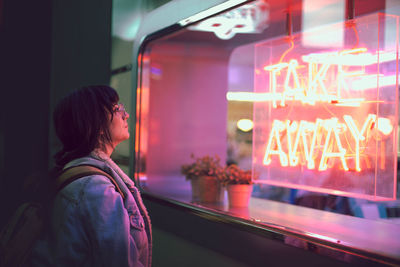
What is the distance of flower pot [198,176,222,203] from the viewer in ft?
11.6

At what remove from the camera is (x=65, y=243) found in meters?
1.75

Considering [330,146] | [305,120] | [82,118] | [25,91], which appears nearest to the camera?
[82,118]

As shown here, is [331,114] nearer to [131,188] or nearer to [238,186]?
[238,186]

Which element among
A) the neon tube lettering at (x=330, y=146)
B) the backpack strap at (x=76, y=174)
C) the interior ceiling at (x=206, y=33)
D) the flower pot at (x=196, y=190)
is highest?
the interior ceiling at (x=206, y=33)

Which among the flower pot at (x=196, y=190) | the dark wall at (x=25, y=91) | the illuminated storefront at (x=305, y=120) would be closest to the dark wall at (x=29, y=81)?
the dark wall at (x=25, y=91)

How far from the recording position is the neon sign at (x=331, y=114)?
2641 mm

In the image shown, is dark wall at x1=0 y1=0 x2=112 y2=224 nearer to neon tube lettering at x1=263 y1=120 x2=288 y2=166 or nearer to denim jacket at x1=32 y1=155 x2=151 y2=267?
neon tube lettering at x1=263 y1=120 x2=288 y2=166

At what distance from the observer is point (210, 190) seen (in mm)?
3535

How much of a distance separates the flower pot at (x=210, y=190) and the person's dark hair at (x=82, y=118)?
1.62 meters

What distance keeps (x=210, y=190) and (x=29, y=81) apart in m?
3.51

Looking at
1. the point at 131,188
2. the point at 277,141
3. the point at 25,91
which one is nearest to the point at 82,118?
the point at 131,188

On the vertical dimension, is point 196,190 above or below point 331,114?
below

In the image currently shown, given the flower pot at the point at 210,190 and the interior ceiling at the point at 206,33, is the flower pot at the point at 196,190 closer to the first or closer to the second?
the flower pot at the point at 210,190

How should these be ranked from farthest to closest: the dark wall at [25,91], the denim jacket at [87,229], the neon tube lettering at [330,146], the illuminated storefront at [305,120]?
the dark wall at [25,91] → the neon tube lettering at [330,146] → the illuminated storefront at [305,120] → the denim jacket at [87,229]
